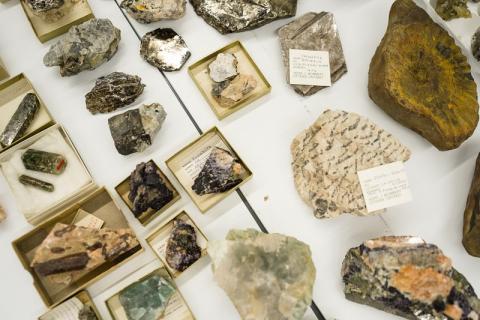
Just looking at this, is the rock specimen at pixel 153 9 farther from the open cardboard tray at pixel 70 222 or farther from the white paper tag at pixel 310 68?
the open cardboard tray at pixel 70 222

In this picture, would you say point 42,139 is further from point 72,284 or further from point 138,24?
point 138,24

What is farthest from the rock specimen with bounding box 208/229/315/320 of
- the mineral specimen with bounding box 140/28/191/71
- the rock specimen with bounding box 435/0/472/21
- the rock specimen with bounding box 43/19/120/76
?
the rock specimen with bounding box 435/0/472/21

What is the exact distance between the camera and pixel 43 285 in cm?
156

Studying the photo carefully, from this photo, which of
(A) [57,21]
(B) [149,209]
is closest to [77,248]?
(B) [149,209]

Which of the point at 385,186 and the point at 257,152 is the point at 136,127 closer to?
the point at 257,152

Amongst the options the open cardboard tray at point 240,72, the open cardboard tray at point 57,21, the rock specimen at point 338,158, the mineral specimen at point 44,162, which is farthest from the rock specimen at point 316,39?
the mineral specimen at point 44,162

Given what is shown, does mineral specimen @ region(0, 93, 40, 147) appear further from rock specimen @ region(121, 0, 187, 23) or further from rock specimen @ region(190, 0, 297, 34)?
rock specimen @ region(190, 0, 297, 34)

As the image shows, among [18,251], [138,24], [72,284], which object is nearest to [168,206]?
[72,284]

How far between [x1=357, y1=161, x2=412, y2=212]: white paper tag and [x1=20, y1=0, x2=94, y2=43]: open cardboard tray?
1.41 m

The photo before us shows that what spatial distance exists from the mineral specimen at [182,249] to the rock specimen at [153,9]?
1001 millimetres

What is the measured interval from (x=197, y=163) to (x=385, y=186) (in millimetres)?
735

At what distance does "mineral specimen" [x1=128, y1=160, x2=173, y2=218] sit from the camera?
1.66m

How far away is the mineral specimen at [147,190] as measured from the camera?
5.44 ft

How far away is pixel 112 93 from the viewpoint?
6.20 ft
